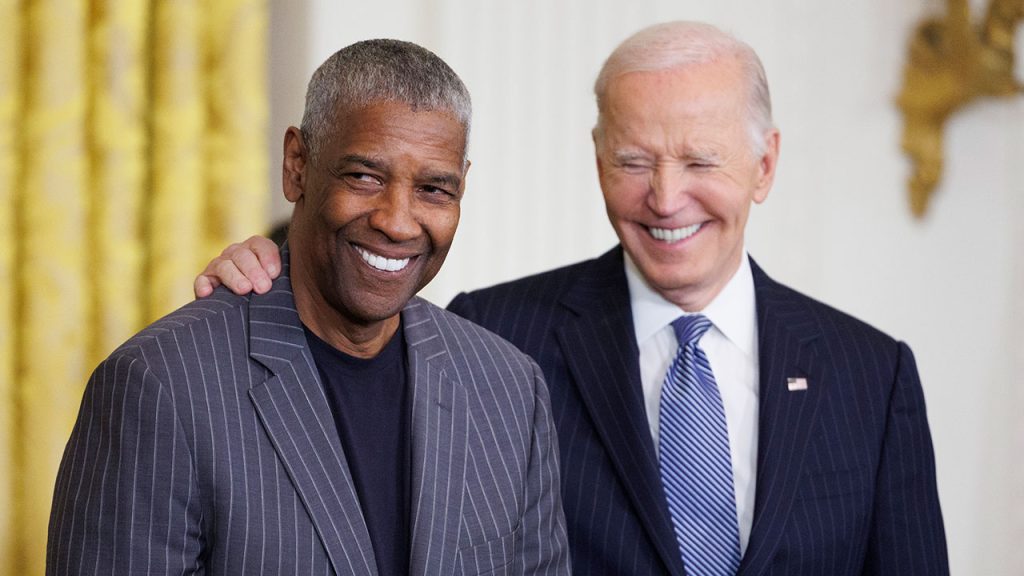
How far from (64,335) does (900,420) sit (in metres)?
1.69

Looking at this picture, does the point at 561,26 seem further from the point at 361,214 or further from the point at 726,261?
the point at 361,214

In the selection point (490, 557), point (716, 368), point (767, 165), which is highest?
point (767, 165)

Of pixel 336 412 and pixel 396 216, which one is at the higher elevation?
pixel 396 216

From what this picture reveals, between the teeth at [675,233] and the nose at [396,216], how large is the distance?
0.57 meters

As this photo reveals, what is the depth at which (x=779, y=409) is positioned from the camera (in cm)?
193

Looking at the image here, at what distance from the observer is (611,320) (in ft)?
6.69

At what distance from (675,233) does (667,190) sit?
0.07 meters

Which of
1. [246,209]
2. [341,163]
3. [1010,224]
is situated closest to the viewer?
[341,163]

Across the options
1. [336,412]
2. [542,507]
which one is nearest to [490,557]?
[542,507]

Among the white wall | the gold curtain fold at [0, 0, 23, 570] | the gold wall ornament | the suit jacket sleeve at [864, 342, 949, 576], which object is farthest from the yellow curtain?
the gold wall ornament

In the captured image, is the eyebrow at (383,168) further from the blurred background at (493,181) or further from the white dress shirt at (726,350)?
the blurred background at (493,181)

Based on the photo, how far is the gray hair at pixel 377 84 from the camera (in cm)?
149

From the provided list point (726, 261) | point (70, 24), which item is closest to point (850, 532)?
point (726, 261)

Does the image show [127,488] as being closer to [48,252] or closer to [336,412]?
[336,412]
